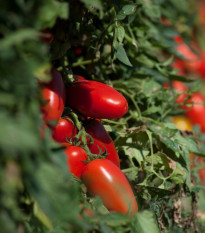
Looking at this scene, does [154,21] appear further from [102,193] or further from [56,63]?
[102,193]

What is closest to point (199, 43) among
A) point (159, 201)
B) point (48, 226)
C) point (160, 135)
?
point (160, 135)

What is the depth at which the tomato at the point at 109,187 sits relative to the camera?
30.1 inches

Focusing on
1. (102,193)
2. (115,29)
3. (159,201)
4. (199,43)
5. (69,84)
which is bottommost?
(199,43)

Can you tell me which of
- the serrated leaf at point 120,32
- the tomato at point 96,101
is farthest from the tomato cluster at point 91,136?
the serrated leaf at point 120,32

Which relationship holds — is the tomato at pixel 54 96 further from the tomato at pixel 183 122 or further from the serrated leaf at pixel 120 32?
the tomato at pixel 183 122

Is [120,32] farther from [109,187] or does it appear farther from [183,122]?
[183,122]

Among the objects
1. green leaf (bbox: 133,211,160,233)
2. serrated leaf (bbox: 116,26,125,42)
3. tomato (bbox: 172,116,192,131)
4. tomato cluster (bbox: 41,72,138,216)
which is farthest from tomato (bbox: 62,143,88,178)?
tomato (bbox: 172,116,192,131)

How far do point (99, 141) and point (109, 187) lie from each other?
0.16 meters

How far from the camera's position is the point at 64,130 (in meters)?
0.84

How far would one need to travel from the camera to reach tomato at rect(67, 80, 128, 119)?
0.86 meters

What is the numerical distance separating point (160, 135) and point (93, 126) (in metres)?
0.22

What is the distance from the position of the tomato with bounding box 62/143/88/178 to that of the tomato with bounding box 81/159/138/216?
0.02 metres

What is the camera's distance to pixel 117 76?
4.16ft

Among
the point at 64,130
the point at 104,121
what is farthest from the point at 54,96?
the point at 104,121
